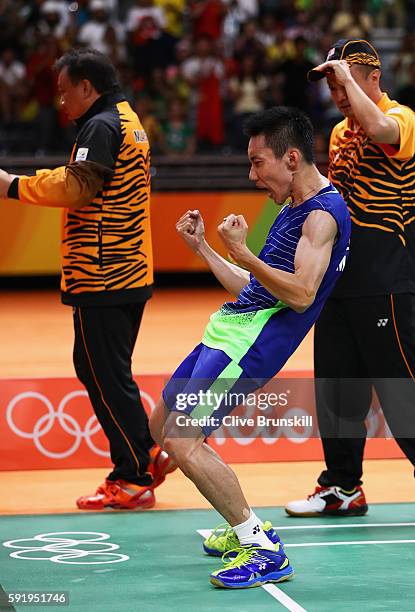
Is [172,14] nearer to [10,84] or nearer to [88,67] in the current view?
[10,84]

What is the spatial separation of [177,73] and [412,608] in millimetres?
11171

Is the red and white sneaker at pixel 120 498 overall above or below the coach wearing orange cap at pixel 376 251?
below

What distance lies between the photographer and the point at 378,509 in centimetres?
576

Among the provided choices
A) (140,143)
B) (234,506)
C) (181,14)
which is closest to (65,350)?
(140,143)

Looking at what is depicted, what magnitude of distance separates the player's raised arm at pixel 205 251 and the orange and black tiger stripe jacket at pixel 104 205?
879 mm

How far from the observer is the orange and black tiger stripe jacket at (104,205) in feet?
18.5

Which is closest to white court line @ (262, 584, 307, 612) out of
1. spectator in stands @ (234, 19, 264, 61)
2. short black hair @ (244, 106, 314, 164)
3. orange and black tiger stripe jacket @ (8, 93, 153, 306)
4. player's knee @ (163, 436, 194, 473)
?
player's knee @ (163, 436, 194, 473)

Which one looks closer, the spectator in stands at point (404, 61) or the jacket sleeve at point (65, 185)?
the jacket sleeve at point (65, 185)

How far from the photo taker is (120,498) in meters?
5.77

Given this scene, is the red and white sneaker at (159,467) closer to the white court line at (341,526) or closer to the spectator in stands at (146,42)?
the white court line at (341,526)

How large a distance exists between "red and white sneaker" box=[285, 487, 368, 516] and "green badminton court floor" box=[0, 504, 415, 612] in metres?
0.05

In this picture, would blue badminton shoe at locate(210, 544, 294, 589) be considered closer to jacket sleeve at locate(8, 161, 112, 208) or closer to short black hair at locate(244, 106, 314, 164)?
short black hair at locate(244, 106, 314, 164)

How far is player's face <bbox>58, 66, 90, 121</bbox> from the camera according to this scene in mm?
5793

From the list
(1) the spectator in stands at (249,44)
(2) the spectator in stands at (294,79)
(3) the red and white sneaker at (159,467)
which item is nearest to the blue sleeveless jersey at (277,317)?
(3) the red and white sneaker at (159,467)
